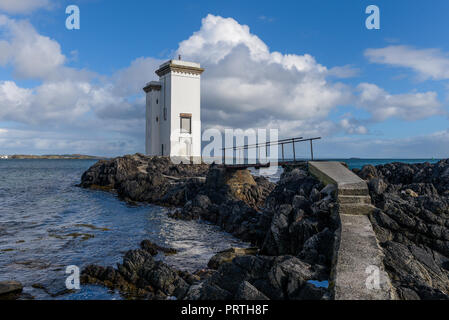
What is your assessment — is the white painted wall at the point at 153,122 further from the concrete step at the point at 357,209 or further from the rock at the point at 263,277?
the rock at the point at 263,277

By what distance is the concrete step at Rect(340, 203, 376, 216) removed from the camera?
7070mm

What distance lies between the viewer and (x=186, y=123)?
32812 mm

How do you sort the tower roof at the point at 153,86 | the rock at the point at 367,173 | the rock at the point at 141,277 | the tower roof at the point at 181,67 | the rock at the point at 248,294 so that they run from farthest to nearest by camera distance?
the tower roof at the point at 153,86
the tower roof at the point at 181,67
the rock at the point at 367,173
the rock at the point at 141,277
the rock at the point at 248,294

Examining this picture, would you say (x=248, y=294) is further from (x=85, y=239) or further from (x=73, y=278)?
(x=85, y=239)

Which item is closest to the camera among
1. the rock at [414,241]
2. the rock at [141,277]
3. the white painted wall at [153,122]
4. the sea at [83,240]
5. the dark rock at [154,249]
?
the rock at [414,241]

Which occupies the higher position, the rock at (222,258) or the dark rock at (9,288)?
the rock at (222,258)

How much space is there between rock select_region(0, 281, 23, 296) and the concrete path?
6.66 meters

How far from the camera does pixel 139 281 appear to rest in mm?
6953

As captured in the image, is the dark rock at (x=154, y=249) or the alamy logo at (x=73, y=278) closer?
the alamy logo at (x=73, y=278)

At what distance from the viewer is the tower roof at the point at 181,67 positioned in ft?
105

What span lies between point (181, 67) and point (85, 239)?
79.8 feet

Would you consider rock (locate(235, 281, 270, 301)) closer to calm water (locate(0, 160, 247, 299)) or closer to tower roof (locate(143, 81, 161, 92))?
calm water (locate(0, 160, 247, 299))

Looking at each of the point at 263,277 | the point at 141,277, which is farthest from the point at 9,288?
the point at 263,277

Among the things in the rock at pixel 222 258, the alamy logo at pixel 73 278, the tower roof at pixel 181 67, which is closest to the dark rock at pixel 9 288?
the alamy logo at pixel 73 278
